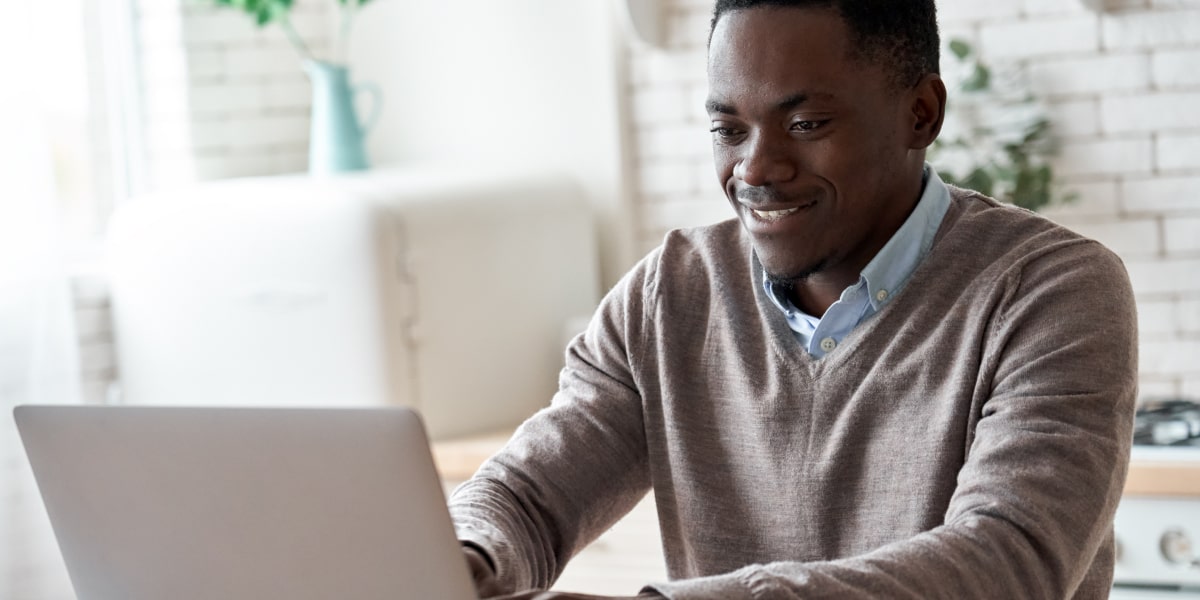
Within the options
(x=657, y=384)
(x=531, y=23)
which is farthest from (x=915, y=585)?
(x=531, y=23)

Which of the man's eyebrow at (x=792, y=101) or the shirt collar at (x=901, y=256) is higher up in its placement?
the man's eyebrow at (x=792, y=101)

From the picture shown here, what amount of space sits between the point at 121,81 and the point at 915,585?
2.56 meters

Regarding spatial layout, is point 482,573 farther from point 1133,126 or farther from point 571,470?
point 1133,126

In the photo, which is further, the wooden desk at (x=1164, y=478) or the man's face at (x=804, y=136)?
the wooden desk at (x=1164, y=478)

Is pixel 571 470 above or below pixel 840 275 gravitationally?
below

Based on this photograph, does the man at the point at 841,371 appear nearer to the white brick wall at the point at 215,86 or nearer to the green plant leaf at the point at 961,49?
the green plant leaf at the point at 961,49

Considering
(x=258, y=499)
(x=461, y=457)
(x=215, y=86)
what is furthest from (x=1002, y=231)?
(x=215, y=86)

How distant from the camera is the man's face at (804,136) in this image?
4.63 ft

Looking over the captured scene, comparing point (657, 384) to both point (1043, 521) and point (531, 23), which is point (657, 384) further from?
point (531, 23)

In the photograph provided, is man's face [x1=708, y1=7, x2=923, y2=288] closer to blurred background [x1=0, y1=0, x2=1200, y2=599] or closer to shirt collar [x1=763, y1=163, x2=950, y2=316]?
shirt collar [x1=763, y1=163, x2=950, y2=316]

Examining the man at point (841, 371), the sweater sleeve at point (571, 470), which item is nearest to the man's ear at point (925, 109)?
the man at point (841, 371)

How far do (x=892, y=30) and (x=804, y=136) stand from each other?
0.43 feet

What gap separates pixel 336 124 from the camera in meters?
3.13

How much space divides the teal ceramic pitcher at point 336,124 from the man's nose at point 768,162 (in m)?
1.82
